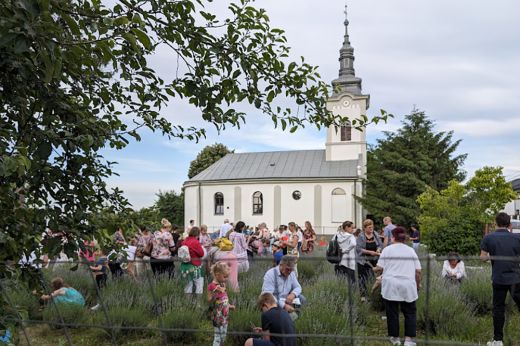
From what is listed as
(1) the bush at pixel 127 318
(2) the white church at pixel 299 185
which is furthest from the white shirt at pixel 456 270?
(2) the white church at pixel 299 185

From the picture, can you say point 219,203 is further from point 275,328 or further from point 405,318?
point 275,328

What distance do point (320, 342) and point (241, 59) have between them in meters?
3.98

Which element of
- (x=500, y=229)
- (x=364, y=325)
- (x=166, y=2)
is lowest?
(x=364, y=325)

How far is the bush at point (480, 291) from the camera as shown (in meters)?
7.49

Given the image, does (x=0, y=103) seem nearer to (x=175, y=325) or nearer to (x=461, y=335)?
(x=175, y=325)

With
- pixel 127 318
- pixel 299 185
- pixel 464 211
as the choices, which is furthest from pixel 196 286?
pixel 299 185

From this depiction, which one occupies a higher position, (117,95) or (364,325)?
(117,95)

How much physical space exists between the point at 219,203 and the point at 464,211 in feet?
101

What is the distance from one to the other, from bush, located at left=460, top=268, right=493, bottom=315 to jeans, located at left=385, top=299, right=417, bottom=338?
80.4 inches

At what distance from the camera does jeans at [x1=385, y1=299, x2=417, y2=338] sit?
5.76m

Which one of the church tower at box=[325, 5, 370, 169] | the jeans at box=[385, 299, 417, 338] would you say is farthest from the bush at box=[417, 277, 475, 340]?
the church tower at box=[325, 5, 370, 169]

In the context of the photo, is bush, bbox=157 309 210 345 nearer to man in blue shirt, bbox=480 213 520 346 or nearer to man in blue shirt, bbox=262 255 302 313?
man in blue shirt, bbox=262 255 302 313

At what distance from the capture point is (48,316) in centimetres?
708

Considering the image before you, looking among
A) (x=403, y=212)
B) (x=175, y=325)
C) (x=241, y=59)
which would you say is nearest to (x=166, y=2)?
(x=241, y=59)
